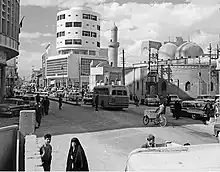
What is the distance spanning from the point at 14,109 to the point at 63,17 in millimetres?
112385

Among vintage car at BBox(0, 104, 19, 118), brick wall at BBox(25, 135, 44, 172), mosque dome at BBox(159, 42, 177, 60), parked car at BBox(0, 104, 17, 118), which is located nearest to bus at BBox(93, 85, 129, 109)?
vintage car at BBox(0, 104, 19, 118)

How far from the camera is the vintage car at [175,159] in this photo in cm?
620

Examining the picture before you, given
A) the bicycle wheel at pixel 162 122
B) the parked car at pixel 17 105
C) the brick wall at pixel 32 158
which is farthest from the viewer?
the parked car at pixel 17 105

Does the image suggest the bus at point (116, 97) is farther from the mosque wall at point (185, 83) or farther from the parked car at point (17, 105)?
the mosque wall at point (185, 83)

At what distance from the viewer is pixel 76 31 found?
128m

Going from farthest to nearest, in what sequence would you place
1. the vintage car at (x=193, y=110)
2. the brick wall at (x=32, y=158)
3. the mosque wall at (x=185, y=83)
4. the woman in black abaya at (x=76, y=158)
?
the mosque wall at (x=185, y=83) → the vintage car at (x=193, y=110) → the brick wall at (x=32, y=158) → the woman in black abaya at (x=76, y=158)

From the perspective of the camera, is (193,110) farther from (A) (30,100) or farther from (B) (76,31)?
(B) (76,31)

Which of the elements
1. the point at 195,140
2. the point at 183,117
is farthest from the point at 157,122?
the point at 183,117

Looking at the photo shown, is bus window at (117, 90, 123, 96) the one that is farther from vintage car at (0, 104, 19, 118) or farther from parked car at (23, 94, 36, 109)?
vintage car at (0, 104, 19, 118)

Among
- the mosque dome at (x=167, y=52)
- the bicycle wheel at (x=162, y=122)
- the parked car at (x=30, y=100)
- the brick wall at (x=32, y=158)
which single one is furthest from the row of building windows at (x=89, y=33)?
the brick wall at (x=32, y=158)

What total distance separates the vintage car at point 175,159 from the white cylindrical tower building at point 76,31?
121m

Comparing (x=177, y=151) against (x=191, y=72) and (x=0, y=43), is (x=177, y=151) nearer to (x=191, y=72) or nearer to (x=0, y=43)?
(x=0, y=43)

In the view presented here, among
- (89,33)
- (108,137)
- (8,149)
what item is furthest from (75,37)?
(8,149)

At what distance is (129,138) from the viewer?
1468cm
